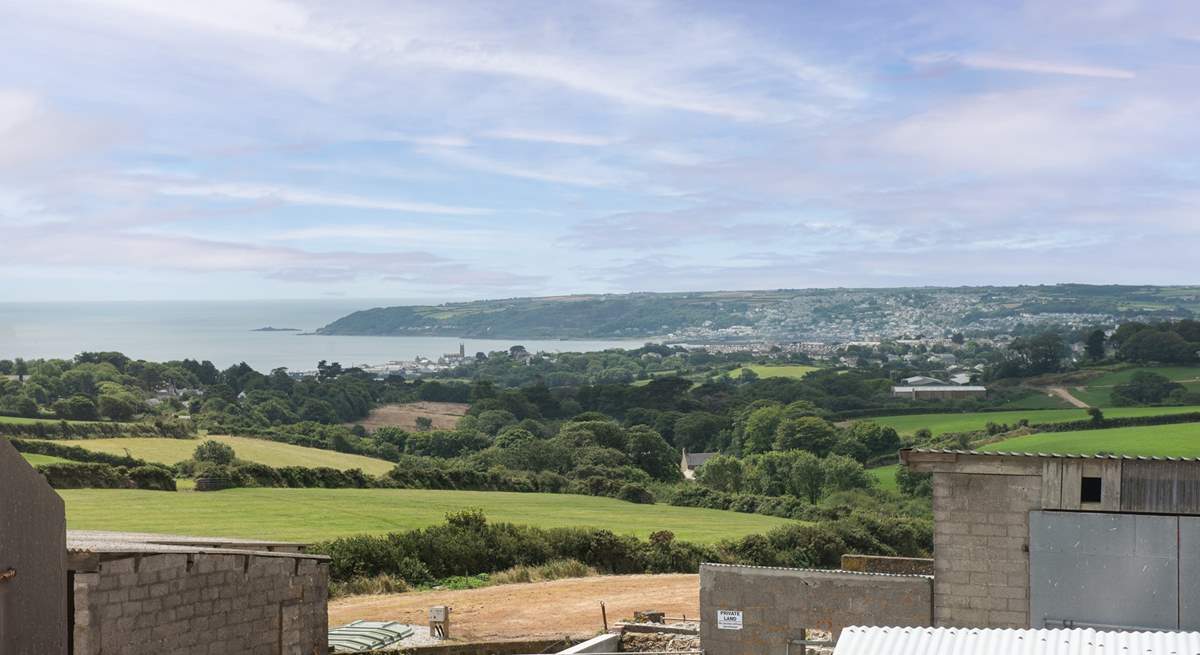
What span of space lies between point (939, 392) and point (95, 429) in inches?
2892

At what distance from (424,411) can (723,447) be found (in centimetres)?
3128

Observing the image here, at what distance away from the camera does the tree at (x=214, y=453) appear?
5381cm

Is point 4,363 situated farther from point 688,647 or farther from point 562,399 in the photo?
point 688,647

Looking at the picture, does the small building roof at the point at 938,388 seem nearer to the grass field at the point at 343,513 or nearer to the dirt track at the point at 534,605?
the grass field at the point at 343,513

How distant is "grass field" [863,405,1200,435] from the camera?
75.1 m

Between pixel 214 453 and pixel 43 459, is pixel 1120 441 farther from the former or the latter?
pixel 43 459

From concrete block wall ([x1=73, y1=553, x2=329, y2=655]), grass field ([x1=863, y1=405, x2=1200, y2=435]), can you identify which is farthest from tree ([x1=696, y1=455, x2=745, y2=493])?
concrete block wall ([x1=73, y1=553, x2=329, y2=655])

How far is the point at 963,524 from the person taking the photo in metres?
14.4

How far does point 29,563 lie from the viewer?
38.4ft

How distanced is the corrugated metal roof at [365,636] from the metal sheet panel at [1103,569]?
886cm

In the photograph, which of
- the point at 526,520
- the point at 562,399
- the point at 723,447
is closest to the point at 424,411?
the point at 562,399

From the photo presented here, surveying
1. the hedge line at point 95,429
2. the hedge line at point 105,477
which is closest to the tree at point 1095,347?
the hedge line at point 95,429

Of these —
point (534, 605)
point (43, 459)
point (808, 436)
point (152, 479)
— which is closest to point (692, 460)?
point (808, 436)

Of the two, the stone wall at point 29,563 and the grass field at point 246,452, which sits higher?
the stone wall at point 29,563
